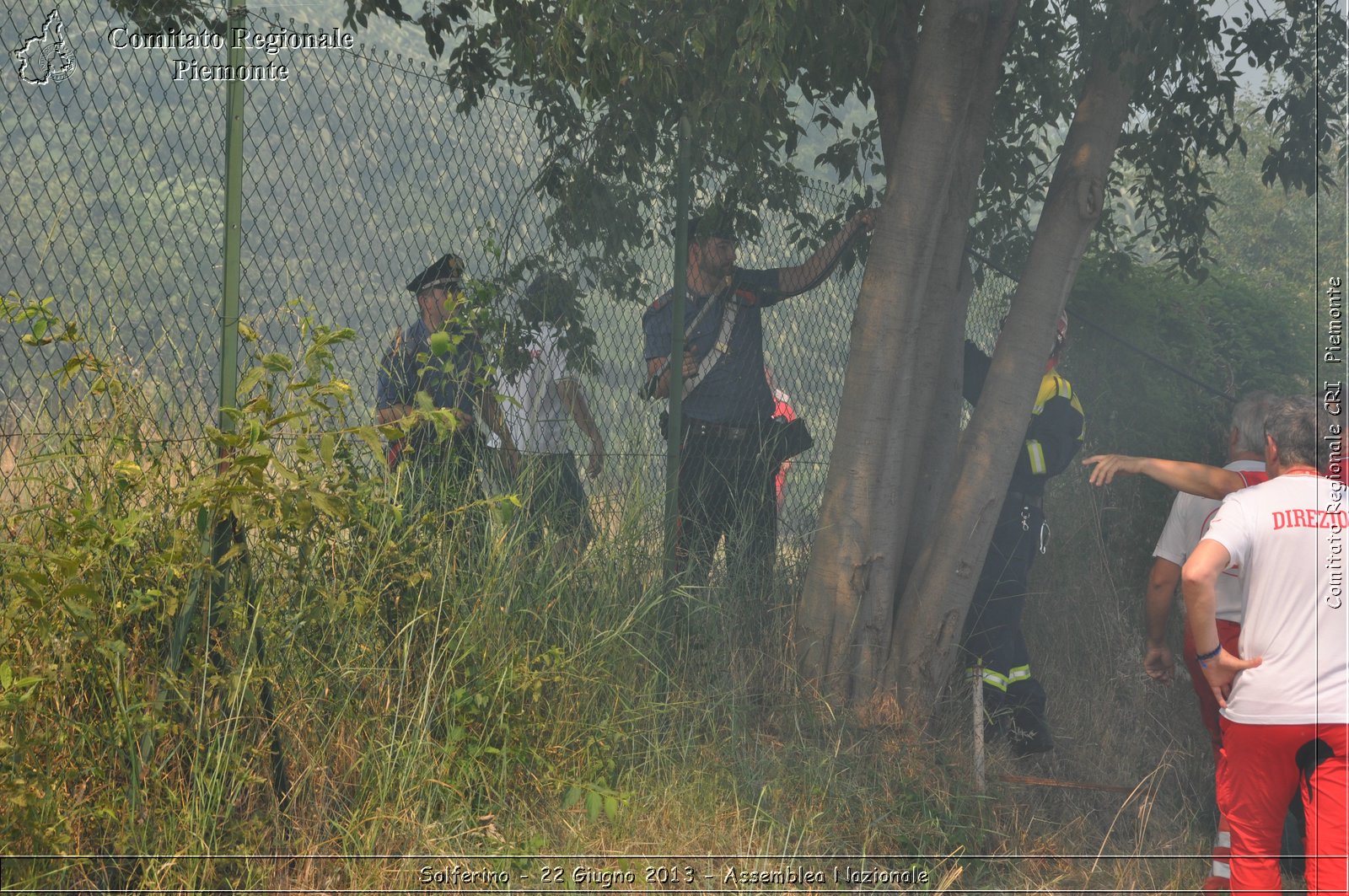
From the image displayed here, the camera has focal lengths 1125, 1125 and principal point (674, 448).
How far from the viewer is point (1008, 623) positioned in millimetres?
5371

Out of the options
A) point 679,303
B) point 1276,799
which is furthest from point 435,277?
point 1276,799

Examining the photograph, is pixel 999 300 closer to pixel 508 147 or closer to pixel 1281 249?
pixel 508 147

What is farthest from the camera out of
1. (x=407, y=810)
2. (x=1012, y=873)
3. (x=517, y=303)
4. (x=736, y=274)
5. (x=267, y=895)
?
(x=736, y=274)

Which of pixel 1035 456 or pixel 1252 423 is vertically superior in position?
pixel 1252 423

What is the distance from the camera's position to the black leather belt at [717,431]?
17.8ft

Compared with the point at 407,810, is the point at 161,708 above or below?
above

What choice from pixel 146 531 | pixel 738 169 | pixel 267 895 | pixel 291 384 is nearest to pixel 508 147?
pixel 738 169

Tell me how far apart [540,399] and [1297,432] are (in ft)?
A: 9.66

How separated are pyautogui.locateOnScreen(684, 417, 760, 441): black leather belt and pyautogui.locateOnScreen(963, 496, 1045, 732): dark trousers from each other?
1262 mm

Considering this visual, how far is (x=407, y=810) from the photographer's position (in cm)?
346

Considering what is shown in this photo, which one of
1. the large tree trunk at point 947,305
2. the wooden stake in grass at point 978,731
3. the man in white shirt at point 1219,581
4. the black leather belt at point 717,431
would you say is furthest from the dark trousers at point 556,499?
the man in white shirt at point 1219,581

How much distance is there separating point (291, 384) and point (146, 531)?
62cm

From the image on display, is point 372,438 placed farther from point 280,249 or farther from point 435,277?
point 435,277

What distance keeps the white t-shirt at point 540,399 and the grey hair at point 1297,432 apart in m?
2.68
